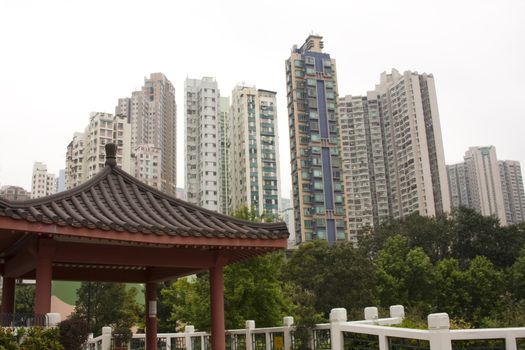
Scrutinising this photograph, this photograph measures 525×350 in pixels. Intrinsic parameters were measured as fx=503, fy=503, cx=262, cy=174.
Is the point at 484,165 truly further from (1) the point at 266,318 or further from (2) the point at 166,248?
(2) the point at 166,248

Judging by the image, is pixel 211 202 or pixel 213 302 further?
pixel 211 202

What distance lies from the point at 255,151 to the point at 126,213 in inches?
2968

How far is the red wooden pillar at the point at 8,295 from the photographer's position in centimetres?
1114

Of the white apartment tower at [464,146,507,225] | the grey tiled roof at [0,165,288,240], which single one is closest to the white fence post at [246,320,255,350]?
the grey tiled roof at [0,165,288,240]

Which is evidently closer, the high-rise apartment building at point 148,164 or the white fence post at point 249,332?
the white fence post at point 249,332

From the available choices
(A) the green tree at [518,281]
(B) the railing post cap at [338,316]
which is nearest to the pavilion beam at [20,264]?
(B) the railing post cap at [338,316]

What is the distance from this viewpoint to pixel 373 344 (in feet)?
38.8

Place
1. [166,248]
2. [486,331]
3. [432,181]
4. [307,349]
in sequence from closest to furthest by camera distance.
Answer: [486,331] → [166,248] → [307,349] → [432,181]

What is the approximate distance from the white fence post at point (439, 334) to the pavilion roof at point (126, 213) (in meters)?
3.36

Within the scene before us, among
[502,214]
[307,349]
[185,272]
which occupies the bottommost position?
[307,349]

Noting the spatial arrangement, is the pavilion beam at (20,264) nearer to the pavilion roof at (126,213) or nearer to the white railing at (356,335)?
the pavilion roof at (126,213)

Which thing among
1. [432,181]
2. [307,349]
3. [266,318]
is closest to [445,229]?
[432,181]

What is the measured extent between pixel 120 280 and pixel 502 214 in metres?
86.8

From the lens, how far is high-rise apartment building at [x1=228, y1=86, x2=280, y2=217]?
8459 centimetres
